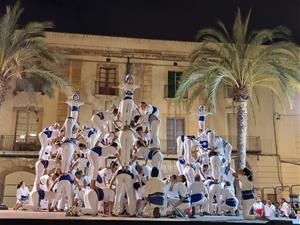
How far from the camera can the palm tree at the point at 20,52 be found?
19375 mm

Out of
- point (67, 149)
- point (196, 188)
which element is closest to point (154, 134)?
point (196, 188)

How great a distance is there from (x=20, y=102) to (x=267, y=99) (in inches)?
644

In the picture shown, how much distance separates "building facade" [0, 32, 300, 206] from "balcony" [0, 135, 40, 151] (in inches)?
2.4

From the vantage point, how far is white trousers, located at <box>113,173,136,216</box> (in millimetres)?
10258

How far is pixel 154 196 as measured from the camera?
10156mm

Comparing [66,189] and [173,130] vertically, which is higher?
[173,130]

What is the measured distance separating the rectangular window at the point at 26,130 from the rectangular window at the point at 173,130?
333 inches

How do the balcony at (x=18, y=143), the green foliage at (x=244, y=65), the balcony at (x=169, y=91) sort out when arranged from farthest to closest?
the balcony at (x=169, y=91), the balcony at (x=18, y=143), the green foliage at (x=244, y=65)

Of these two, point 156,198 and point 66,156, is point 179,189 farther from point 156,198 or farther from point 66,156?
point 66,156

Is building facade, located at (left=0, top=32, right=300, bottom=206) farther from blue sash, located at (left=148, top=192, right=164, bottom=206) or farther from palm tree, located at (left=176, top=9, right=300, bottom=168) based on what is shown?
blue sash, located at (left=148, top=192, right=164, bottom=206)

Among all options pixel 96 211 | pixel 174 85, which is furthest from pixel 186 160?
pixel 174 85

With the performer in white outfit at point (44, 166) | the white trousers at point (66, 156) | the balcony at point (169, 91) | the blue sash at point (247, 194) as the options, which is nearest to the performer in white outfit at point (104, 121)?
the white trousers at point (66, 156)

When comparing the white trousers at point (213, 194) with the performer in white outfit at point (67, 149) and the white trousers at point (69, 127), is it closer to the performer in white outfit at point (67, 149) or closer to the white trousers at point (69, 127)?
the performer in white outfit at point (67, 149)

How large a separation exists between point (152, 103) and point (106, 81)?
11.5ft
